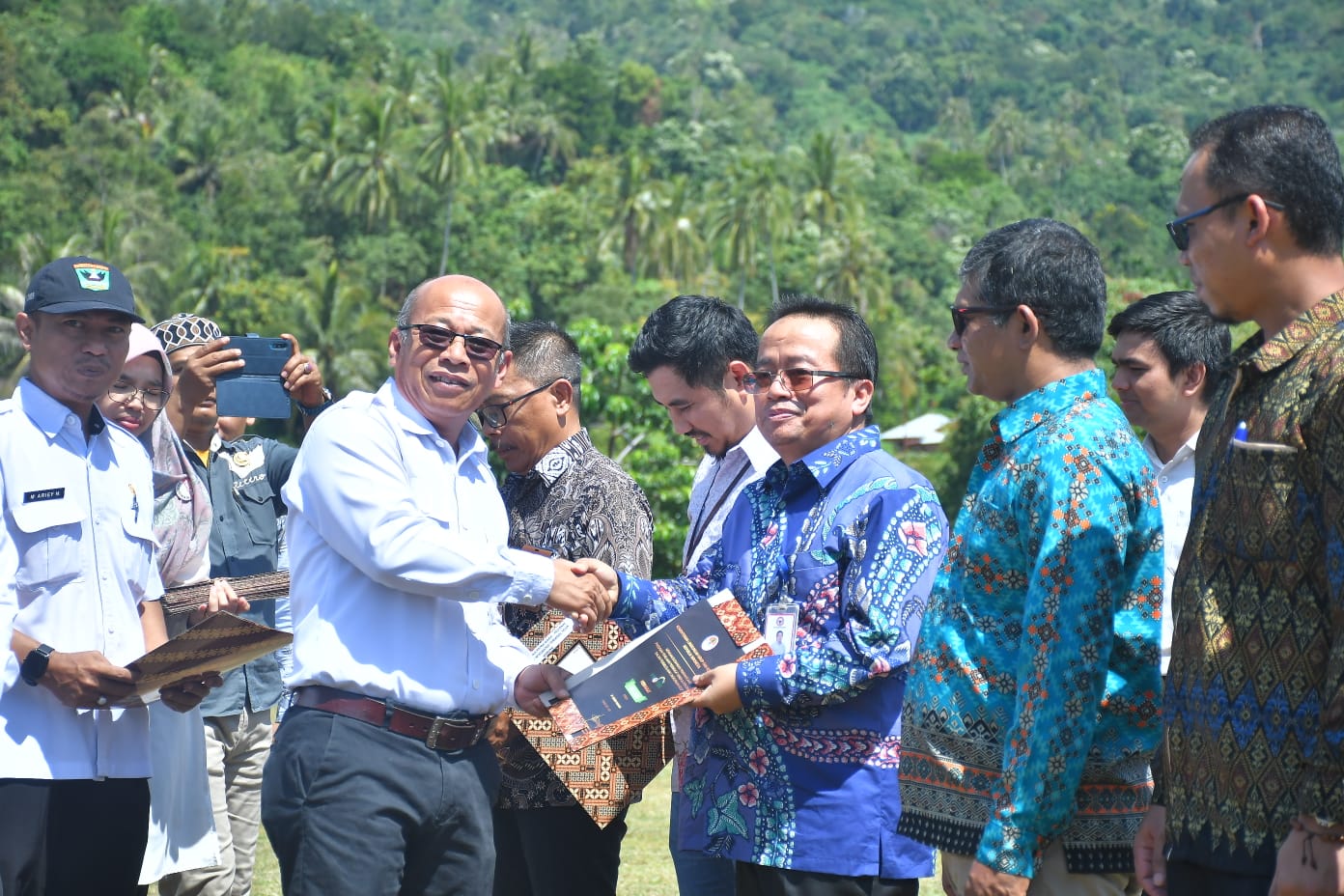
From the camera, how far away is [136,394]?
5.21 meters

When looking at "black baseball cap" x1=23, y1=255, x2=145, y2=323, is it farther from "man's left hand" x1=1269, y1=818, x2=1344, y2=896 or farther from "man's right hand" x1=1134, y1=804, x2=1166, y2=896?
"man's left hand" x1=1269, y1=818, x2=1344, y2=896

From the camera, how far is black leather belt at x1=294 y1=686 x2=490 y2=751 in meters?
3.63

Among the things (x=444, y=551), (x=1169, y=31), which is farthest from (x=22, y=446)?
(x=1169, y=31)

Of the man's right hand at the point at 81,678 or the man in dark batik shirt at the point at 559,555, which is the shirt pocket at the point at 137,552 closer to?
the man's right hand at the point at 81,678

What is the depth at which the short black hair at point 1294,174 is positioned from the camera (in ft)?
8.57

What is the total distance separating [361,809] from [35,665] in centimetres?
98

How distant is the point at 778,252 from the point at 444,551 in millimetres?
67324

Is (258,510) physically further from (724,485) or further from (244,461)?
(724,485)

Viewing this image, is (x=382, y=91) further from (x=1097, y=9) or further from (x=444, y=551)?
(x=1097, y=9)

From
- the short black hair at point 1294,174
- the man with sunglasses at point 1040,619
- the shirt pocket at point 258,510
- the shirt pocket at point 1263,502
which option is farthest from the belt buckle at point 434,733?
the shirt pocket at point 258,510

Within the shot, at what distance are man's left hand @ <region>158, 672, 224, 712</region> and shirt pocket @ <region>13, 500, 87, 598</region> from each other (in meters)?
0.45

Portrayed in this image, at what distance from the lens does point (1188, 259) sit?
Answer: 9.03 ft

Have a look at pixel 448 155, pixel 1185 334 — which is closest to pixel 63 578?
pixel 1185 334

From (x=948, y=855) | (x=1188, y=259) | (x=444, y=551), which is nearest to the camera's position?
(x=1188, y=259)
